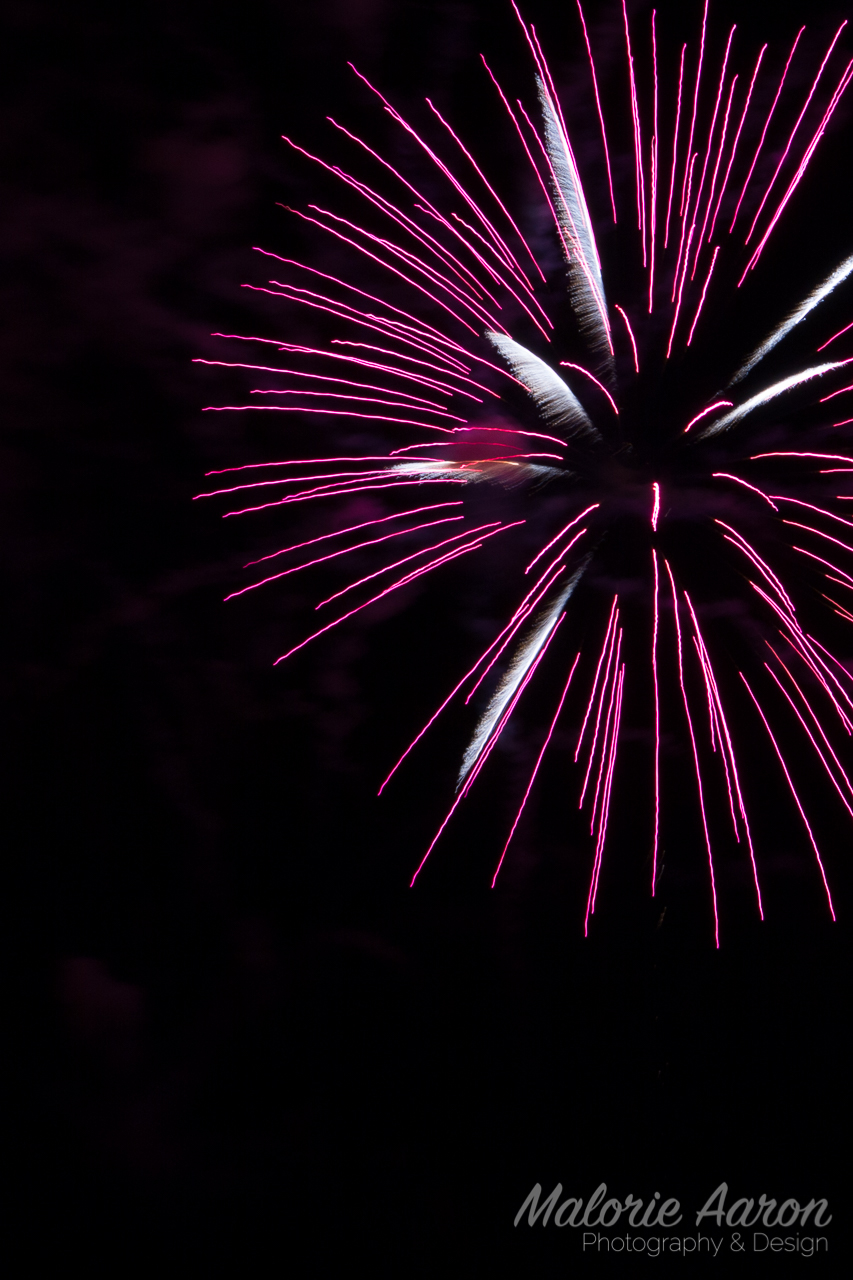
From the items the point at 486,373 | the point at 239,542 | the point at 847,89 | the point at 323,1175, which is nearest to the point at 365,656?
the point at 239,542

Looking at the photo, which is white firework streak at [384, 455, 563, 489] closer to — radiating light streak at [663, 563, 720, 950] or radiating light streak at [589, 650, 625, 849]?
radiating light streak at [663, 563, 720, 950]

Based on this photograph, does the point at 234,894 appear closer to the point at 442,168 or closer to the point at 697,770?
the point at 697,770

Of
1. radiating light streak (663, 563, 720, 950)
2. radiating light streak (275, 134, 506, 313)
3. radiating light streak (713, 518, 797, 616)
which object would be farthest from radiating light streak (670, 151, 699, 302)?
radiating light streak (663, 563, 720, 950)

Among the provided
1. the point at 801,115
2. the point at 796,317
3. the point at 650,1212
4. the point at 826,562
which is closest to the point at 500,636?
the point at 826,562

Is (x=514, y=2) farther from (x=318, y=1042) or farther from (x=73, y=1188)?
(x=73, y=1188)

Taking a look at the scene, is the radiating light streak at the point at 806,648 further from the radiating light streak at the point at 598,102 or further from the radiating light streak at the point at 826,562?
the radiating light streak at the point at 598,102

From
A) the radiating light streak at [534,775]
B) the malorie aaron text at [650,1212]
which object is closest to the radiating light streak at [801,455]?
the radiating light streak at [534,775]
